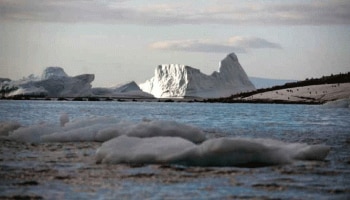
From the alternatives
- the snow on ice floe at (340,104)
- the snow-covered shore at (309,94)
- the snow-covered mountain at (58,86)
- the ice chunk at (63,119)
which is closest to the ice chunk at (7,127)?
the ice chunk at (63,119)

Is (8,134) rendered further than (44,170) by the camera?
Yes

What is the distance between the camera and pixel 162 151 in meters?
14.8

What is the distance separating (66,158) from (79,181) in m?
4.40

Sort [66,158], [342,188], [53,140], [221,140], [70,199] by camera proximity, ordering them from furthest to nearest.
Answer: [53,140], [66,158], [221,140], [342,188], [70,199]

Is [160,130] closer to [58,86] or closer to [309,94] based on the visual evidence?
[309,94]

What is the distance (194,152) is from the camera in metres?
14.3

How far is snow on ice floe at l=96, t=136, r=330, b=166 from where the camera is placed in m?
14.3

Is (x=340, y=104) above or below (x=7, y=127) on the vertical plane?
below

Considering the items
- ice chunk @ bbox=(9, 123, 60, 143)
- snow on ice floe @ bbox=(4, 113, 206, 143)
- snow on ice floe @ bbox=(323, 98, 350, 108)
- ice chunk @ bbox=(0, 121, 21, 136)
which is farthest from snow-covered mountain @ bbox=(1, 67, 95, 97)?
ice chunk @ bbox=(9, 123, 60, 143)

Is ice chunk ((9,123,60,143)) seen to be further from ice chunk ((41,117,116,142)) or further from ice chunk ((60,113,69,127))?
ice chunk ((60,113,69,127))

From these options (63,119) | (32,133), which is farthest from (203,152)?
(63,119)

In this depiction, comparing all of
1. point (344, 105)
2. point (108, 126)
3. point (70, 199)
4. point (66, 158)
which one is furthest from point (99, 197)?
point (344, 105)

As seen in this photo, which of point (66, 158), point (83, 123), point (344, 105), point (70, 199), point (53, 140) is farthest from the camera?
point (344, 105)

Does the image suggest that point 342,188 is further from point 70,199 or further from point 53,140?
point 53,140
